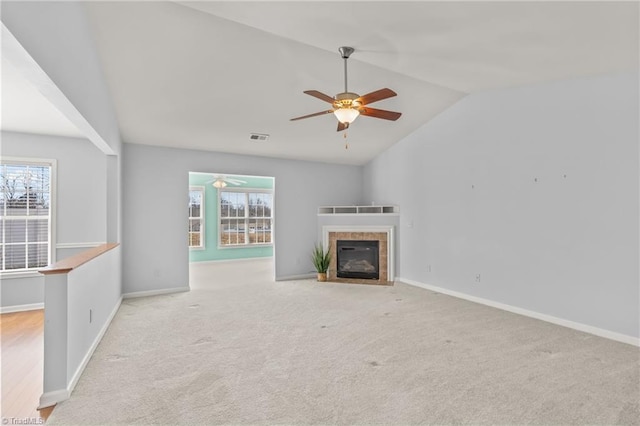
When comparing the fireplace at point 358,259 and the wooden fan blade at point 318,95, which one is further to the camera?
the fireplace at point 358,259

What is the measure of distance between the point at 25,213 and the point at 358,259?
18.0 feet

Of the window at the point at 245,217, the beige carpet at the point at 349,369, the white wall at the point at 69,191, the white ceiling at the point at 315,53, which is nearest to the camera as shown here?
the beige carpet at the point at 349,369

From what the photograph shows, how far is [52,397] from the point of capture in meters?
2.32

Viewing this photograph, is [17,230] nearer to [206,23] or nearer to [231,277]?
[231,277]

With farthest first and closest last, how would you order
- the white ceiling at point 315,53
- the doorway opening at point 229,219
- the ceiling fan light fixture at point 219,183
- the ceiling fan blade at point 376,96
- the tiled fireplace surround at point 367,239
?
1. the doorway opening at point 229,219
2. the ceiling fan light fixture at point 219,183
3. the tiled fireplace surround at point 367,239
4. the ceiling fan blade at point 376,96
5. the white ceiling at point 315,53

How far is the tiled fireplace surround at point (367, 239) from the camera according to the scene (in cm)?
646

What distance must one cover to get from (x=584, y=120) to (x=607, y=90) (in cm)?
34

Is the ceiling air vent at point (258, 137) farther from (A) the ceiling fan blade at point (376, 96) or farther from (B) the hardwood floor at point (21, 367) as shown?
(B) the hardwood floor at point (21, 367)

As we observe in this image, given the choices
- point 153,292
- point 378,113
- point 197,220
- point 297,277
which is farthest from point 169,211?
point 378,113

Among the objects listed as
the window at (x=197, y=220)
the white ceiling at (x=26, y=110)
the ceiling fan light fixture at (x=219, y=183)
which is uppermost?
the white ceiling at (x=26, y=110)

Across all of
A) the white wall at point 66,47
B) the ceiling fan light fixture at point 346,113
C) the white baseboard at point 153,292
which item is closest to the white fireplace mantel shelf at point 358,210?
the white baseboard at point 153,292

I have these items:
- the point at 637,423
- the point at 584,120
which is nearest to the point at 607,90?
→ the point at 584,120

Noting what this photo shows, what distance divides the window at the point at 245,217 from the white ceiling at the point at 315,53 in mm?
4039

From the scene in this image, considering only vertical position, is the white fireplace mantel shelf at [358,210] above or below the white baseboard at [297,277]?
above
